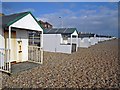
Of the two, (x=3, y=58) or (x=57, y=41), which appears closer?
(x=3, y=58)

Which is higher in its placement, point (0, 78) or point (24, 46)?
point (24, 46)

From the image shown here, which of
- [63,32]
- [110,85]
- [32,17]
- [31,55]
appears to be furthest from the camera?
[63,32]

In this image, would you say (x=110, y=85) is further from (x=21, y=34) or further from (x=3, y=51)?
(x=21, y=34)

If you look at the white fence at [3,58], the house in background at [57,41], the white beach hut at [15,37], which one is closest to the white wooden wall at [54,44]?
the house in background at [57,41]

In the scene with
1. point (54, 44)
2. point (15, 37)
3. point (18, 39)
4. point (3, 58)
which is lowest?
point (3, 58)

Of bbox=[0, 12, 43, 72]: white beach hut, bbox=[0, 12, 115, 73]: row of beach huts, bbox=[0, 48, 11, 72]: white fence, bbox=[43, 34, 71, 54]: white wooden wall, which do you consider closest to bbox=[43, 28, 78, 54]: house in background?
bbox=[43, 34, 71, 54]: white wooden wall

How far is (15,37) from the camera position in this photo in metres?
Answer: 9.32

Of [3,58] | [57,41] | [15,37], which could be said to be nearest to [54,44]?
[57,41]

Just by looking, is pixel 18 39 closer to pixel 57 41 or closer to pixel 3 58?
pixel 3 58

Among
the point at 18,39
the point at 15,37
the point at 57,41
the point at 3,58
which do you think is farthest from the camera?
the point at 57,41

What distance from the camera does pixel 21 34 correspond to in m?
9.84

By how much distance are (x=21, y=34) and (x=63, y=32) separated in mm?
8739

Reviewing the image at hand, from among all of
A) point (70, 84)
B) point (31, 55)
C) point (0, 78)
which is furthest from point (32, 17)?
point (70, 84)

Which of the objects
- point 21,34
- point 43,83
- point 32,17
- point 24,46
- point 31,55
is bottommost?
point 43,83
